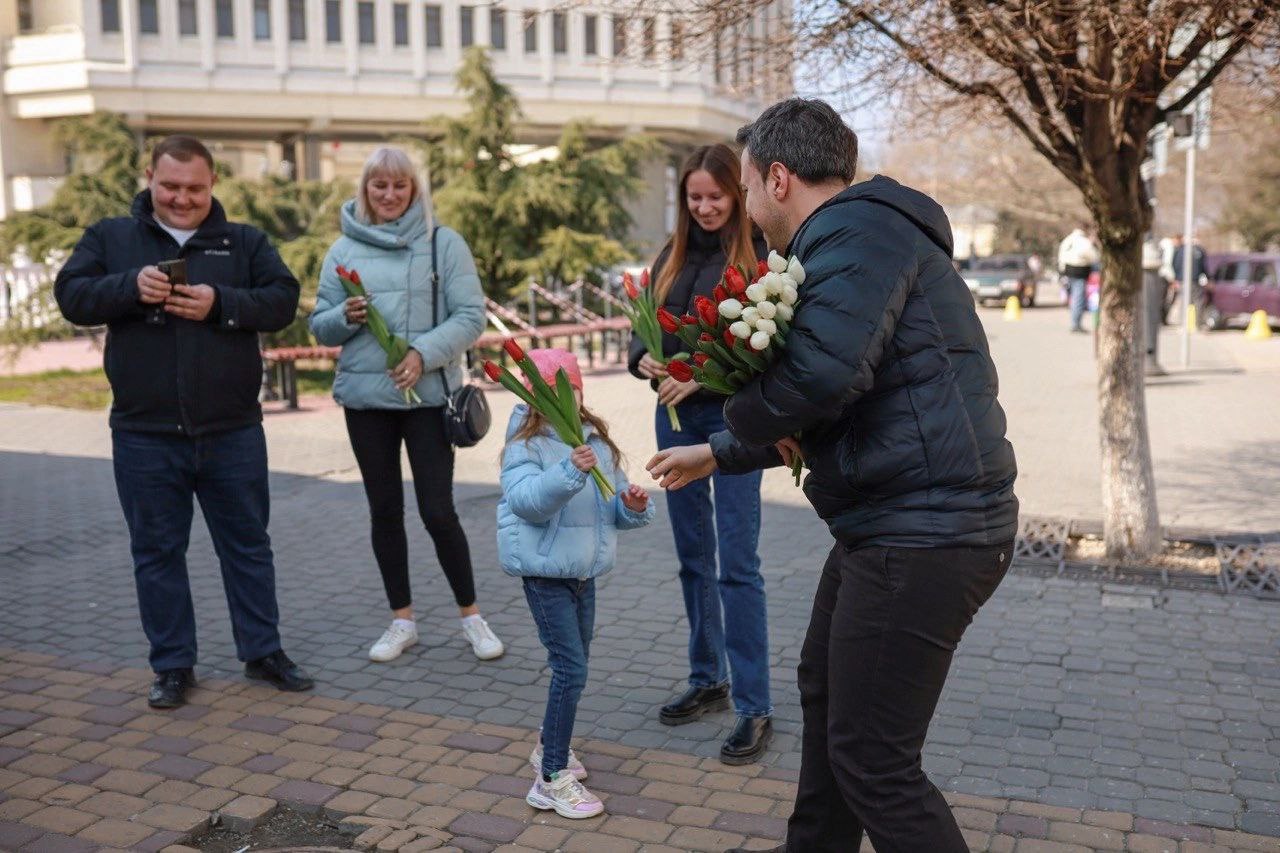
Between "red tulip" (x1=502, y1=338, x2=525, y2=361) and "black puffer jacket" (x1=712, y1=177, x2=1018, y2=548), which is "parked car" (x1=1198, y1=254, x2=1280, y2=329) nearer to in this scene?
"red tulip" (x1=502, y1=338, x2=525, y2=361)

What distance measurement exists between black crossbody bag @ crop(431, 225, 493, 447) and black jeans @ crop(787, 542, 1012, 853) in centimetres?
267

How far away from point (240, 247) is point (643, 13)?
8.27 feet

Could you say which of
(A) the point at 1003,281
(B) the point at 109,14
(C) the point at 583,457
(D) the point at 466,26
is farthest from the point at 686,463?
(D) the point at 466,26

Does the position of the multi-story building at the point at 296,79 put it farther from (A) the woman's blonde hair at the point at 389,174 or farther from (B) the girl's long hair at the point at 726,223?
(B) the girl's long hair at the point at 726,223

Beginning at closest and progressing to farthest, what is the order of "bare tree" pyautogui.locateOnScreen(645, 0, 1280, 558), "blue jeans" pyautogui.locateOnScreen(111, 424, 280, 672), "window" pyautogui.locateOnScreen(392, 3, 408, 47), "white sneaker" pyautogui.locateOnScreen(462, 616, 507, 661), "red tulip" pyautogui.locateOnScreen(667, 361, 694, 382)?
"red tulip" pyautogui.locateOnScreen(667, 361, 694, 382) → "blue jeans" pyautogui.locateOnScreen(111, 424, 280, 672) → "white sneaker" pyautogui.locateOnScreen(462, 616, 507, 661) → "bare tree" pyautogui.locateOnScreen(645, 0, 1280, 558) → "window" pyautogui.locateOnScreen(392, 3, 408, 47)

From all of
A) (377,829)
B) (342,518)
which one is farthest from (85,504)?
(377,829)

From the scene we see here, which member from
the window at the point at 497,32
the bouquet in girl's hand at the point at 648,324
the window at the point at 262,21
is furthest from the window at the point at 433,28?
the bouquet in girl's hand at the point at 648,324

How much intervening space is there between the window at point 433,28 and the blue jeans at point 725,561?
57465mm

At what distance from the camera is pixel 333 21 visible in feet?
188

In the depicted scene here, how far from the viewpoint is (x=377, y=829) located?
4.11m

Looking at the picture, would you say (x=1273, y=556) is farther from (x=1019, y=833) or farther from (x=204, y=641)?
(x=204, y=641)

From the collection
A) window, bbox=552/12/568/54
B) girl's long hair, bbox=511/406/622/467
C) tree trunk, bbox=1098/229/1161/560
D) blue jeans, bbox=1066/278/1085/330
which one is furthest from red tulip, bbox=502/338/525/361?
window, bbox=552/12/568/54

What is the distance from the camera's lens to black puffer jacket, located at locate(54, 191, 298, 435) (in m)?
5.18

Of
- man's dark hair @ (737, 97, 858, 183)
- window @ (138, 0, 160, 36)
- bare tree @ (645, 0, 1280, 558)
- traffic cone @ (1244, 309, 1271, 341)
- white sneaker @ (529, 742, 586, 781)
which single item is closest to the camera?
man's dark hair @ (737, 97, 858, 183)
